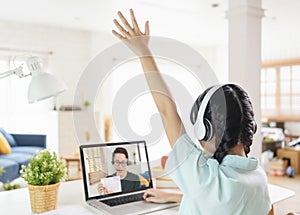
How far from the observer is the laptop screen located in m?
1.24

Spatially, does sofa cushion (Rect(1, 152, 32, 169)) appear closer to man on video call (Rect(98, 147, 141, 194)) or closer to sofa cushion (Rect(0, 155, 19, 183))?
sofa cushion (Rect(0, 155, 19, 183))

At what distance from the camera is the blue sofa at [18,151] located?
3.95 m

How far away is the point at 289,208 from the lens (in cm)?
356

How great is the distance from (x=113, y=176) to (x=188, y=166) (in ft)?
2.30

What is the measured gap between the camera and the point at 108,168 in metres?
1.25

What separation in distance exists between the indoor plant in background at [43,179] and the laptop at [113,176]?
0.38 feet

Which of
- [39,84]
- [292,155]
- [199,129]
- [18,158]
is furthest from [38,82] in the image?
[292,155]

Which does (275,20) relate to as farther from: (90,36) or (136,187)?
(136,187)

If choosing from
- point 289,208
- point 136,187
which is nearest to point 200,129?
point 136,187

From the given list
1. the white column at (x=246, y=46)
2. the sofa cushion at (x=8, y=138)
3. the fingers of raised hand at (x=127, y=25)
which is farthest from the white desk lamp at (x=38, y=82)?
the sofa cushion at (x=8, y=138)

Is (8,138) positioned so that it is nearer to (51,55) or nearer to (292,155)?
(51,55)

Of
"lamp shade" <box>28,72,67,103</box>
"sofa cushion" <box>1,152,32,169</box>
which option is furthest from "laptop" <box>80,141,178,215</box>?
"sofa cushion" <box>1,152,32,169</box>

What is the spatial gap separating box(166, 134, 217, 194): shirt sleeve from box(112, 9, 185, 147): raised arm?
3 cm

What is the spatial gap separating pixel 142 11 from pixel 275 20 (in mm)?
2125
